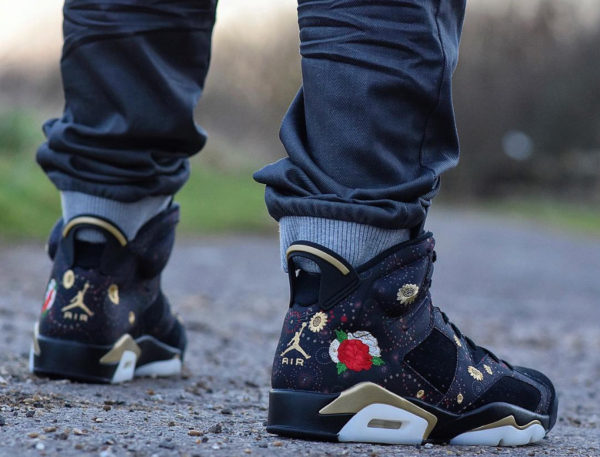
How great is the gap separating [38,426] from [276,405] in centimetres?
37

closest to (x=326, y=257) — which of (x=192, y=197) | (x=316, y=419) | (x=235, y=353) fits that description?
(x=316, y=419)

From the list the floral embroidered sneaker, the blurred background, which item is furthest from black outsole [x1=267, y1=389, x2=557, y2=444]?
the blurred background

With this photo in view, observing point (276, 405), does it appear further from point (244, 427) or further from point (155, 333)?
point (155, 333)

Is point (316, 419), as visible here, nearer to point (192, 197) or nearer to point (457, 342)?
point (457, 342)

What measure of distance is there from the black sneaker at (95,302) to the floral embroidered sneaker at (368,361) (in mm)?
584

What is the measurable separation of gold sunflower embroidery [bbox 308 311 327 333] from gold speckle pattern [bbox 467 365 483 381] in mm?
280

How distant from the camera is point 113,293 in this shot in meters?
1.83

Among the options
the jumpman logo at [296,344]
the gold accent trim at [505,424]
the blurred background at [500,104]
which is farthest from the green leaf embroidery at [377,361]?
the blurred background at [500,104]

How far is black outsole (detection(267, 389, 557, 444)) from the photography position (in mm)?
1304

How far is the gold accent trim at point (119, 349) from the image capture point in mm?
1807

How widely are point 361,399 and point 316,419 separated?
8 cm

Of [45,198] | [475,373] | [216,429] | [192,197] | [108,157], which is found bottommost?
[216,429]

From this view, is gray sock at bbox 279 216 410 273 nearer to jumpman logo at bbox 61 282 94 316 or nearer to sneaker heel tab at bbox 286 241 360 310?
sneaker heel tab at bbox 286 241 360 310

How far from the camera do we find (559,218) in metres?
15.2
